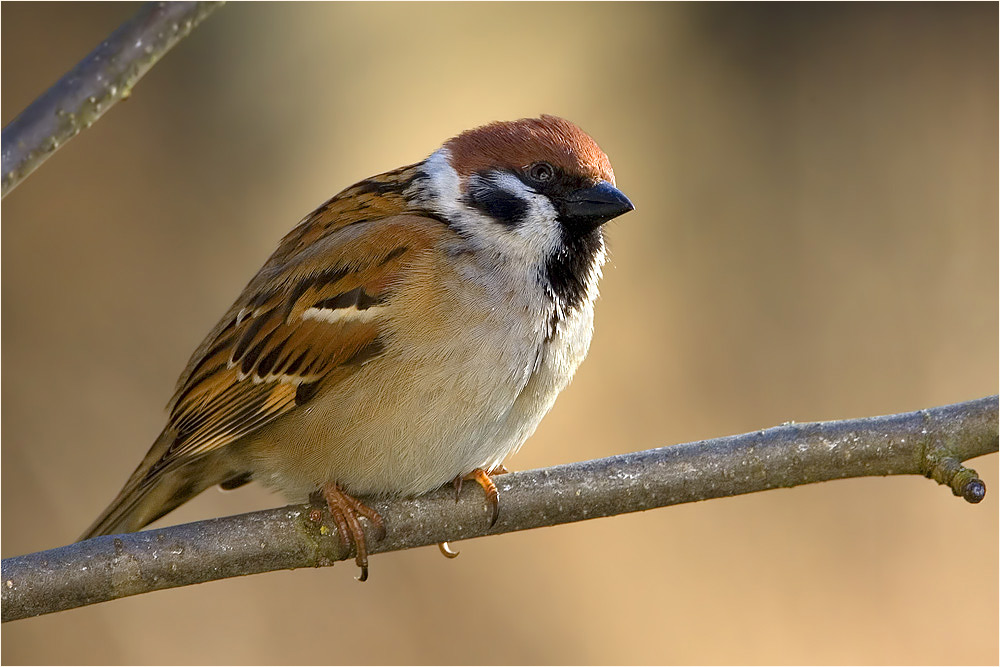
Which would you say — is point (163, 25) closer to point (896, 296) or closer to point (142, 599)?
point (142, 599)

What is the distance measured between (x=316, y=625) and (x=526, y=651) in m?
0.97

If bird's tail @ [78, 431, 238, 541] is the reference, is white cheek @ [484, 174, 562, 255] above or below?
above

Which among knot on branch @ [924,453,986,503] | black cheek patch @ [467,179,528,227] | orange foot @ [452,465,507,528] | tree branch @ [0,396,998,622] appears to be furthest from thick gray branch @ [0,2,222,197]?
knot on branch @ [924,453,986,503]

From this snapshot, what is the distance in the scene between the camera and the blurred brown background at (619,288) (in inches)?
192

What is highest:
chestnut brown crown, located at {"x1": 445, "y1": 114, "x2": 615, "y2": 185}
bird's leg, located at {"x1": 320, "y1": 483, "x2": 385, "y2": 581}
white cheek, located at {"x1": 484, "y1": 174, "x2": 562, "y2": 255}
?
chestnut brown crown, located at {"x1": 445, "y1": 114, "x2": 615, "y2": 185}

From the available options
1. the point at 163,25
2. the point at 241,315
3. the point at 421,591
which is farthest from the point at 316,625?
the point at 163,25

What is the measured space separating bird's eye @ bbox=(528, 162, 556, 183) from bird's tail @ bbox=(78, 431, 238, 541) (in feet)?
4.24

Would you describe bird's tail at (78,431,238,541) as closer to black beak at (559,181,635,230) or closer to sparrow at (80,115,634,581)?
sparrow at (80,115,634,581)

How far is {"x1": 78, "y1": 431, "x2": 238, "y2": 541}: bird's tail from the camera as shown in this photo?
3.16 m

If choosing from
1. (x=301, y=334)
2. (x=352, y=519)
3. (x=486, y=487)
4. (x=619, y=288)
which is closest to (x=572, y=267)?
(x=486, y=487)

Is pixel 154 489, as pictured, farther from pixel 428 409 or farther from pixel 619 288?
pixel 619 288

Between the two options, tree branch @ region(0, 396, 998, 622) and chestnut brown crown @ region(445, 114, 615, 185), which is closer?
tree branch @ region(0, 396, 998, 622)

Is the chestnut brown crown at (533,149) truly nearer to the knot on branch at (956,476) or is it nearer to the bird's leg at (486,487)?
the bird's leg at (486,487)

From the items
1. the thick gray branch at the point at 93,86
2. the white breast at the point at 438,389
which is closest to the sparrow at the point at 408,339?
the white breast at the point at 438,389
